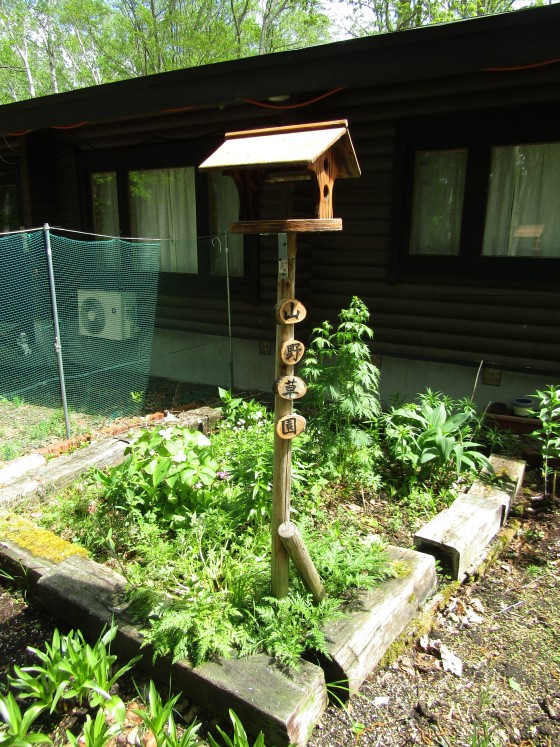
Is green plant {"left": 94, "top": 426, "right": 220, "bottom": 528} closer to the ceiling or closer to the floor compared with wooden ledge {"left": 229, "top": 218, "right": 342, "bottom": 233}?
closer to the floor

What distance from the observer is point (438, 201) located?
505 cm

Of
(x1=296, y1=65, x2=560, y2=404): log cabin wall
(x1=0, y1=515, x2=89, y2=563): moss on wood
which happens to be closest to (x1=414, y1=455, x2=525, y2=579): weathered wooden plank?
(x1=296, y1=65, x2=560, y2=404): log cabin wall

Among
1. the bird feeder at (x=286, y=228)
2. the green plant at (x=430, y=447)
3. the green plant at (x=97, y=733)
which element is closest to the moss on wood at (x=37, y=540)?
the green plant at (x=97, y=733)

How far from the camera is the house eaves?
352 cm

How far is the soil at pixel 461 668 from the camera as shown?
6.43 feet

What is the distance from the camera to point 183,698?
81.0 inches

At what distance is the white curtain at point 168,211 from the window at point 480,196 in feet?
9.59

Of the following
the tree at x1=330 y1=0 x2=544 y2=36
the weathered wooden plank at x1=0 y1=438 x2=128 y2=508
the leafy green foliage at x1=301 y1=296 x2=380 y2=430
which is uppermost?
the tree at x1=330 y1=0 x2=544 y2=36

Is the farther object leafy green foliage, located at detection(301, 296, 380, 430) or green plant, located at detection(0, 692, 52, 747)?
leafy green foliage, located at detection(301, 296, 380, 430)

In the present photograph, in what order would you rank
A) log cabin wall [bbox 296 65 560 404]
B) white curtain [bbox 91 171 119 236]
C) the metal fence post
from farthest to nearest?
white curtain [bbox 91 171 119 236] < log cabin wall [bbox 296 65 560 404] < the metal fence post

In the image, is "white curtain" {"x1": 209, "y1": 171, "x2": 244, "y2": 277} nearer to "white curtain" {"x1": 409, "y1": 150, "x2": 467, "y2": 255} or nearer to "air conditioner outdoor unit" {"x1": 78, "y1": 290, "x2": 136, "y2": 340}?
"air conditioner outdoor unit" {"x1": 78, "y1": 290, "x2": 136, "y2": 340}

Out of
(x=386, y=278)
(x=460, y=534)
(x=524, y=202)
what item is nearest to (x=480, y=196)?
(x=524, y=202)

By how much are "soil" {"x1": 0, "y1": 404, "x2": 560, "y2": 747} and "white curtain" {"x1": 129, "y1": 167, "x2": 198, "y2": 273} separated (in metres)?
4.99

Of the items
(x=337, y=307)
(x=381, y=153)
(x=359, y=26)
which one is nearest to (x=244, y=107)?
(x=381, y=153)
